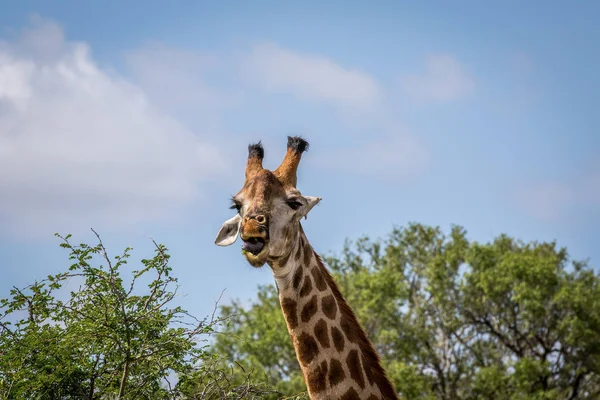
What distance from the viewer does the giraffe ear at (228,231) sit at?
8992mm

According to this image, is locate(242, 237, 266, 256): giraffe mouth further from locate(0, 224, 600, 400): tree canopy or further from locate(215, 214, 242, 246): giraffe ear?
locate(0, 224, 600, 400): tree canopy

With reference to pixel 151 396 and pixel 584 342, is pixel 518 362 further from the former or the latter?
pixel 151 396

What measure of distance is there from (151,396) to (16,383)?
136cm

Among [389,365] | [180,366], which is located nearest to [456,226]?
[389,365]

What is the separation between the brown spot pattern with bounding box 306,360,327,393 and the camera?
26.9ft

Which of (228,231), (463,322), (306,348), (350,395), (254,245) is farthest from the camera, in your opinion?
(463,322)

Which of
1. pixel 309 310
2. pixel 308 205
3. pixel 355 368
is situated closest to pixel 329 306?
pixel 309 310

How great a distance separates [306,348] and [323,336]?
21cm

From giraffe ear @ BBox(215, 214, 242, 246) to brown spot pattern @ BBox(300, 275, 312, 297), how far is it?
880mm

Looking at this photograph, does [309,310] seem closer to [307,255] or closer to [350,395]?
[307,255]

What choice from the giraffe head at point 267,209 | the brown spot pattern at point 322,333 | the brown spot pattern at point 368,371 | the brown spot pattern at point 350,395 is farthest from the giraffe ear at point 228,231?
the brown spot pattern at point 350,395

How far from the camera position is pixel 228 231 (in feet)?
29.8

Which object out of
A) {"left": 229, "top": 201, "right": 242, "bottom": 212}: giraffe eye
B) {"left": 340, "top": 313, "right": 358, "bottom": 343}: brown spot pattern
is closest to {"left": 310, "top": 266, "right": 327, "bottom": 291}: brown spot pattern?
{"left": 340, "top": 313, "right": 358, "bottom": 343}: brown spot pattern

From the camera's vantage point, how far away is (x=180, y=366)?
360 inches
